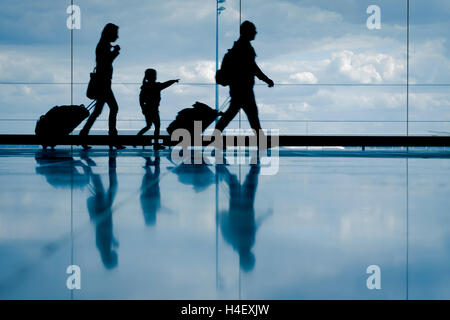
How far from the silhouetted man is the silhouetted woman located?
1.83 metres

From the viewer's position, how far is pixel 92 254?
3.42 feet

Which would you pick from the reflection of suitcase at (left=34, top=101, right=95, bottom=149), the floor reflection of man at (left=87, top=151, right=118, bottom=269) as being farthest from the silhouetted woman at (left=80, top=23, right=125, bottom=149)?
the floor reflection of man at (left=87, top=151, right=118, bottom=269)

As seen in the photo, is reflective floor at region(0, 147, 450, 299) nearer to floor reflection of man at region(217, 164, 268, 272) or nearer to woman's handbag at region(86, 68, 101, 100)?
floor reflection of man at region(217, 164, 268, 272)

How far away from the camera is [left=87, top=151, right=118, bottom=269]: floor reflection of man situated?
104cm

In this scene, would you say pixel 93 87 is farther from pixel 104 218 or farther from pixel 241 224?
pixel 241 224

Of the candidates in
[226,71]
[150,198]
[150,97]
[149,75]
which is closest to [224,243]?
[150,198]

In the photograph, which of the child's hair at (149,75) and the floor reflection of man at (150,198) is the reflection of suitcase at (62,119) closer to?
the child's hair at (149,75)

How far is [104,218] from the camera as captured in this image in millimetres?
1497

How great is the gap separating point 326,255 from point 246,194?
1071mm

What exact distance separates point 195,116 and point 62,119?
1.87 meters

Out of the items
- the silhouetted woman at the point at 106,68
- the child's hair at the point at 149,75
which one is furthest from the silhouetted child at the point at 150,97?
the silhouetted woman at the point at 106,68

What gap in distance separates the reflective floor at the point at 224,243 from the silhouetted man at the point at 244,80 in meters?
2.98

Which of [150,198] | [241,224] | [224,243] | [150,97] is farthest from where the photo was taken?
[150,97]
